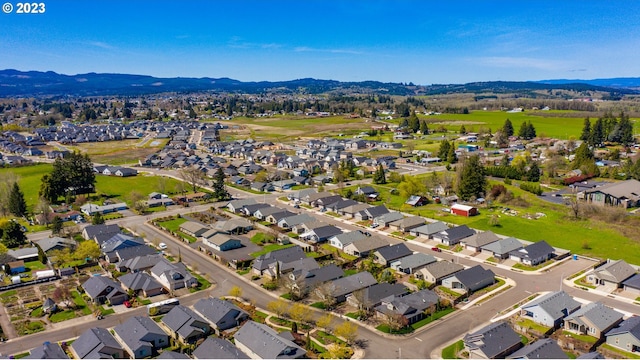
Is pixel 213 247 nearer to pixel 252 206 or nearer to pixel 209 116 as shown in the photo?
pixel 252 206

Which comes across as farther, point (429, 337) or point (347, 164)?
point (347, 164)

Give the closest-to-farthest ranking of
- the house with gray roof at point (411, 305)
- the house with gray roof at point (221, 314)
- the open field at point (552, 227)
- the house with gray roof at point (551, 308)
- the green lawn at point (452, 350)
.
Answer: the green lawn at point (452, 350) < the house with gray roof at point (551, 308) < the house with gray roof at point (221, 314) < the house with gray roof at point (411, 305) < the open field at point (552, 227)

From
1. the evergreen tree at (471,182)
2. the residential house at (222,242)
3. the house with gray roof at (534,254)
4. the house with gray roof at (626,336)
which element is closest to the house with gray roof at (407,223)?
the house with gray roof at (534,254)

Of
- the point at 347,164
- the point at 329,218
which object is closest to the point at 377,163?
the point at 347,164

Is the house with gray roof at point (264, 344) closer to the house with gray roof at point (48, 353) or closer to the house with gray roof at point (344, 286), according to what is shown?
the house with gray roof at point (344, 286)

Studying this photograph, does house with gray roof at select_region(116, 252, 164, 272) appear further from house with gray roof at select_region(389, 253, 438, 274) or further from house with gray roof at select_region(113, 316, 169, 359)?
house with gray roof at select_region(389, 253, 438, 274)
